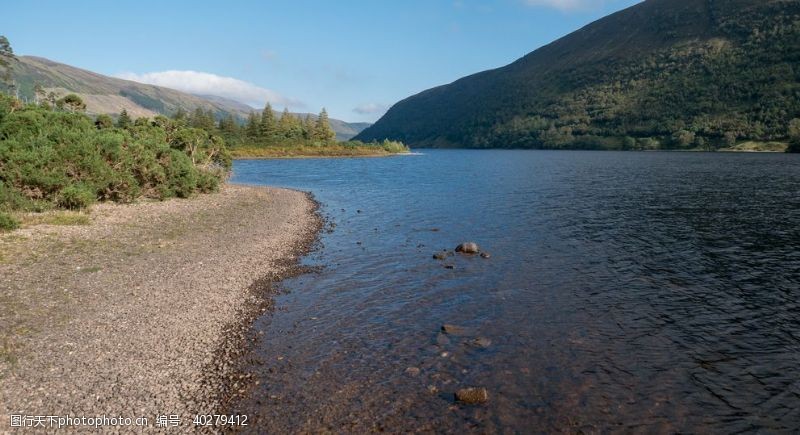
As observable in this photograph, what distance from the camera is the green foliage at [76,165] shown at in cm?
2994

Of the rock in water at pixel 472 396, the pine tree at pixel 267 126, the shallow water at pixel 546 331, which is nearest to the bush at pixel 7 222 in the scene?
the shallow water at pixel 546 331

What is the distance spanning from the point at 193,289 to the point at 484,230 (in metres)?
22.5

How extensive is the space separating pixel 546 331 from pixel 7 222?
27.6m

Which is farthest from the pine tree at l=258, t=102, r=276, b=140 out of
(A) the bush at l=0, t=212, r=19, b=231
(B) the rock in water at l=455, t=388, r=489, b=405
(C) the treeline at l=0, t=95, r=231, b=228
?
(B) the rock in water at l=455, t=388, r=489, b=405

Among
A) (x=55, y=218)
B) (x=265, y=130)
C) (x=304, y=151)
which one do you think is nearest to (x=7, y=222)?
(x=55, y=218)

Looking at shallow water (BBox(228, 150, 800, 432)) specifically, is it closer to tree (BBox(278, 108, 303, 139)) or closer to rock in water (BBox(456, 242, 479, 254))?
rock in water (BBox(456, 242, 479, 254))

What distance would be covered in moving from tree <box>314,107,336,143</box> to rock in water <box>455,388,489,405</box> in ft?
585

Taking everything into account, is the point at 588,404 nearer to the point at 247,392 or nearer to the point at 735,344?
the point at 735,344

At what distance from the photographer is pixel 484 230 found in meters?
35.7

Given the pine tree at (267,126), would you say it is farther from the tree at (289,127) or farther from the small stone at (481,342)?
the small stone at (481,342)

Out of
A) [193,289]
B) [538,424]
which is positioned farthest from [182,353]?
[538,424]

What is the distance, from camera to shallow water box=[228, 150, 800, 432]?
38.7 ft

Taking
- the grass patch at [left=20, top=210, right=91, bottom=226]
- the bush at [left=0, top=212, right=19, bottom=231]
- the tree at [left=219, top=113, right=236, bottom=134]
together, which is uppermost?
the tree at [left=219, top=113, right=236, bottom=134]

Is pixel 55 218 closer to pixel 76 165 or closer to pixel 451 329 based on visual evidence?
pixel 76 165
